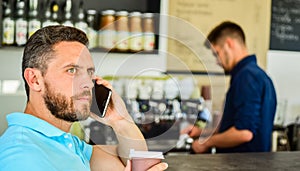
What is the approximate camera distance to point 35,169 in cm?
87

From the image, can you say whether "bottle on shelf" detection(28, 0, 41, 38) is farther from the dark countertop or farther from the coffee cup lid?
the coffee cup lid

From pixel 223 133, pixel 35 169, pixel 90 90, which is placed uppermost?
pixel 90 90

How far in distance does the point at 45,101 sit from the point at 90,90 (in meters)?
0.16

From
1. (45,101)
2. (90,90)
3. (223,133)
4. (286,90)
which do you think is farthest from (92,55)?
(286,90)

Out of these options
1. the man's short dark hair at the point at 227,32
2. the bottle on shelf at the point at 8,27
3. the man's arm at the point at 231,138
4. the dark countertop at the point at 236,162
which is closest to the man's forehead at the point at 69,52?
the dark countertop at the point at 236,162

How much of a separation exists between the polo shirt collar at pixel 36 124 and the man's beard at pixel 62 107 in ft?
0.09

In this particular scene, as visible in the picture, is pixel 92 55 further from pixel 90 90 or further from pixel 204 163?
pixel 204 163

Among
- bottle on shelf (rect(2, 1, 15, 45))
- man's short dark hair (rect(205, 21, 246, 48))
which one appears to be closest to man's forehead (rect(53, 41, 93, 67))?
man's short dark hair (rect(205, 21, 246, 48))

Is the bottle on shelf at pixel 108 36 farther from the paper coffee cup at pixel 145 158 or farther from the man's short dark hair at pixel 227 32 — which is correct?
the man's short dark hair at pixel 227 32

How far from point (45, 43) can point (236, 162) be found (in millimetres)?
717

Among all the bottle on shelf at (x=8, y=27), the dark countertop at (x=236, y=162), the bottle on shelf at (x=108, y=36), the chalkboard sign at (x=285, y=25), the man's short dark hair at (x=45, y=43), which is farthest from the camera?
the chalkboard sign at (x=285, y=25)

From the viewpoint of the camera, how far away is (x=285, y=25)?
3762 millimetres

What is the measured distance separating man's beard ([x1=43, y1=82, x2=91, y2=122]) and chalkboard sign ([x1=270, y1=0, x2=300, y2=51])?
A: 293 centimetres

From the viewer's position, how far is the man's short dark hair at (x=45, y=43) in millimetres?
955
